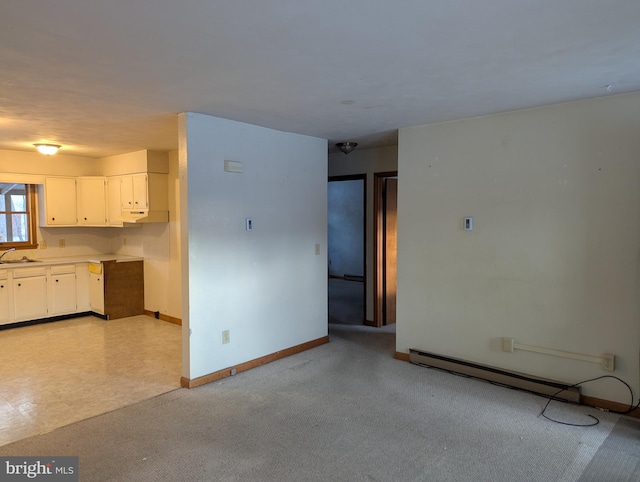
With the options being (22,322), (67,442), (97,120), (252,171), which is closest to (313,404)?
(67,442)

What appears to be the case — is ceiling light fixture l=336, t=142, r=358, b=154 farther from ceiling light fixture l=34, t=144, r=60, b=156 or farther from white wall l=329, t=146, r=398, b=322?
ceiling light fixture l=34, t=144, r=60, b=156

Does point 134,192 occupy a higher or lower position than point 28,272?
higher

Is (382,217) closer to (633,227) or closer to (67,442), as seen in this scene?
(633,227)

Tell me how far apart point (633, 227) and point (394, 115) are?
1974 millimetres

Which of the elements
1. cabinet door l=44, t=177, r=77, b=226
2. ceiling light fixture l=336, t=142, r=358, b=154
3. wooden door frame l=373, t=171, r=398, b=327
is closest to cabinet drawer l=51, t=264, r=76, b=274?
cabinet door l=44, t=177, r=77, b=226

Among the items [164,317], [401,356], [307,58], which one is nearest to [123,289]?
[164,317]

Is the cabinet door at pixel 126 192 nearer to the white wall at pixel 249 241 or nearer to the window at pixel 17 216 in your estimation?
the window at pixel 17 216

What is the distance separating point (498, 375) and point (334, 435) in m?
1.66

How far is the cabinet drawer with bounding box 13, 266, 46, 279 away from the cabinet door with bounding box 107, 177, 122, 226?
3.44ft

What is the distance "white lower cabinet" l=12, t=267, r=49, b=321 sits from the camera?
5.45 metres

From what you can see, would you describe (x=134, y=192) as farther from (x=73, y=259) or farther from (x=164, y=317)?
(x=164, y=317)

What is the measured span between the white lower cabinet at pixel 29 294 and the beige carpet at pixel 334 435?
10.9 feet

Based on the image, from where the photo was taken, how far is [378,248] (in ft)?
18.2

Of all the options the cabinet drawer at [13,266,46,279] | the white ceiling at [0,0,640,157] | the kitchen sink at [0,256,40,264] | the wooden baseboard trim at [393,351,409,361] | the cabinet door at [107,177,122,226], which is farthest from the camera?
the cabinet door at [107,177,122,226]
